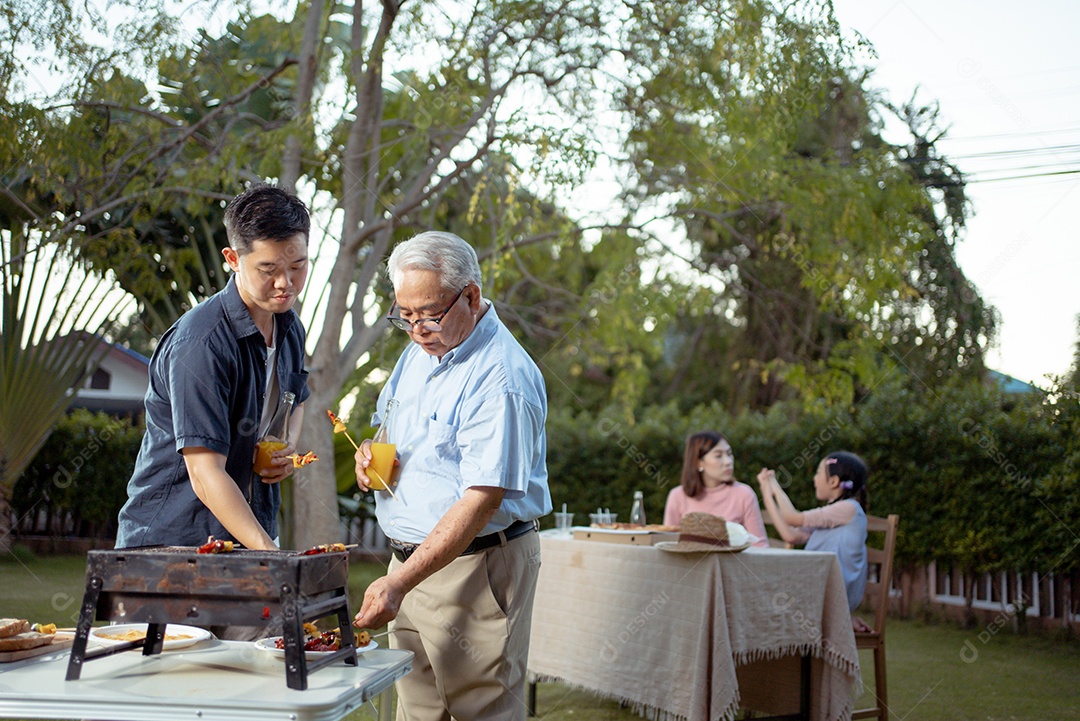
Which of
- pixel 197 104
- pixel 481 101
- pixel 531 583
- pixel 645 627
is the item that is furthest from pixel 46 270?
pixel 531 583

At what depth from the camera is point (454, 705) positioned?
7.87ft

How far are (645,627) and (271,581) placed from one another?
2.66 metres

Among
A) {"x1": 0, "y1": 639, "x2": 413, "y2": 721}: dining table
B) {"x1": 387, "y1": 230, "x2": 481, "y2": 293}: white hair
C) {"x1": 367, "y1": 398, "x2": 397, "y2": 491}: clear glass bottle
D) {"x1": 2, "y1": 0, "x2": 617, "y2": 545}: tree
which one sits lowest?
{"x1": 0, "y1": 639, "x2": 413, "y2": 721}: dining table

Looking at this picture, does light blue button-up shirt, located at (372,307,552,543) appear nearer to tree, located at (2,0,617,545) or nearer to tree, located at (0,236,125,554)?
tree, located at (2,0,617,545)

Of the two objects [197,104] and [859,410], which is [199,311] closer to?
[197,104]

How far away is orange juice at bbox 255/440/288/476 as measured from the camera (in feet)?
7.64

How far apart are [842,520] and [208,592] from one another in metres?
3.76

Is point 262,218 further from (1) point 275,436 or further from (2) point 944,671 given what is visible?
(2) point 944,671

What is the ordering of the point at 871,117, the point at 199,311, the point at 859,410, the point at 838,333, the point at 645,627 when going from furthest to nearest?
the point at 838,333, the point at 871,117, the point at 859,410, the point at 645,627, the point at 199,311

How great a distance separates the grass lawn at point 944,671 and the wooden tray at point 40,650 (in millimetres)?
3082

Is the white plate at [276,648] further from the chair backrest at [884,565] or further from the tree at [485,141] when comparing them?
the tree at [485,141]

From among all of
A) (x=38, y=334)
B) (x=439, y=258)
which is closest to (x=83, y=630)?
(x=439, y=258)

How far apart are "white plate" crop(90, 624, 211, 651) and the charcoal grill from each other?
21 centimetres

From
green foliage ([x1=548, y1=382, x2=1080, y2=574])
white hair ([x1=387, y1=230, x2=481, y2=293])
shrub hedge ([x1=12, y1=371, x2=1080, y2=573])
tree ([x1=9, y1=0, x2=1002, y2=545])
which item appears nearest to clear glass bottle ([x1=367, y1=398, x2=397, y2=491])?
white hair ([x1=387, y1=230, x2=481, y2=293])
